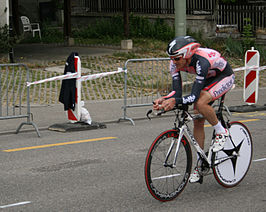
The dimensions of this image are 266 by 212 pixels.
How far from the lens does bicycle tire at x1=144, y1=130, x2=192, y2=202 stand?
5844 mm

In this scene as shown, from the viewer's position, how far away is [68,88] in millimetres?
10789

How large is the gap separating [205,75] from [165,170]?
107 centimetres

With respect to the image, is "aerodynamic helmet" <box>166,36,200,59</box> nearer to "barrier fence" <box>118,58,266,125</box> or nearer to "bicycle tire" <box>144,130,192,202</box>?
"bicycle tire" <box>144,130,192,202</box>

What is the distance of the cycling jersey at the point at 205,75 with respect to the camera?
19.8 feet

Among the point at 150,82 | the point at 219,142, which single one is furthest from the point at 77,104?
the point at 150,82

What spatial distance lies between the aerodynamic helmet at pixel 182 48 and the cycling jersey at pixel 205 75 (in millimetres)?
100

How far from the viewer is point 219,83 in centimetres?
639

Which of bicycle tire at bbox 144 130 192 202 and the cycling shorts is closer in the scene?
bicycle tire at bbox 144 130 192 202

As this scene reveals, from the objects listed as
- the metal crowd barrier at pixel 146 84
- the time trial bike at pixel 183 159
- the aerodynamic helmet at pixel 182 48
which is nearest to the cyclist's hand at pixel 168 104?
the time trial bike at pixel 183 159

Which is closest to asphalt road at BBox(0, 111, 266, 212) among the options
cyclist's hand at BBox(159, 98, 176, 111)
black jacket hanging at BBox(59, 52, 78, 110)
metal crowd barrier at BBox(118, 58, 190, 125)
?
black jacket hanging at BBox(59, 52, 78, 110)

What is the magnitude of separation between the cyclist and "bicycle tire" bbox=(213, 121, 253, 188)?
249 mm

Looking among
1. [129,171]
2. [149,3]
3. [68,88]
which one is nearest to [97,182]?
[129,171]

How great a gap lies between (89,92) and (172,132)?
9.41 meters

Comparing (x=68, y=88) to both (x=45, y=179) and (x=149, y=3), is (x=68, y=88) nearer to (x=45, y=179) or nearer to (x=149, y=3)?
(x=45, y=179)
